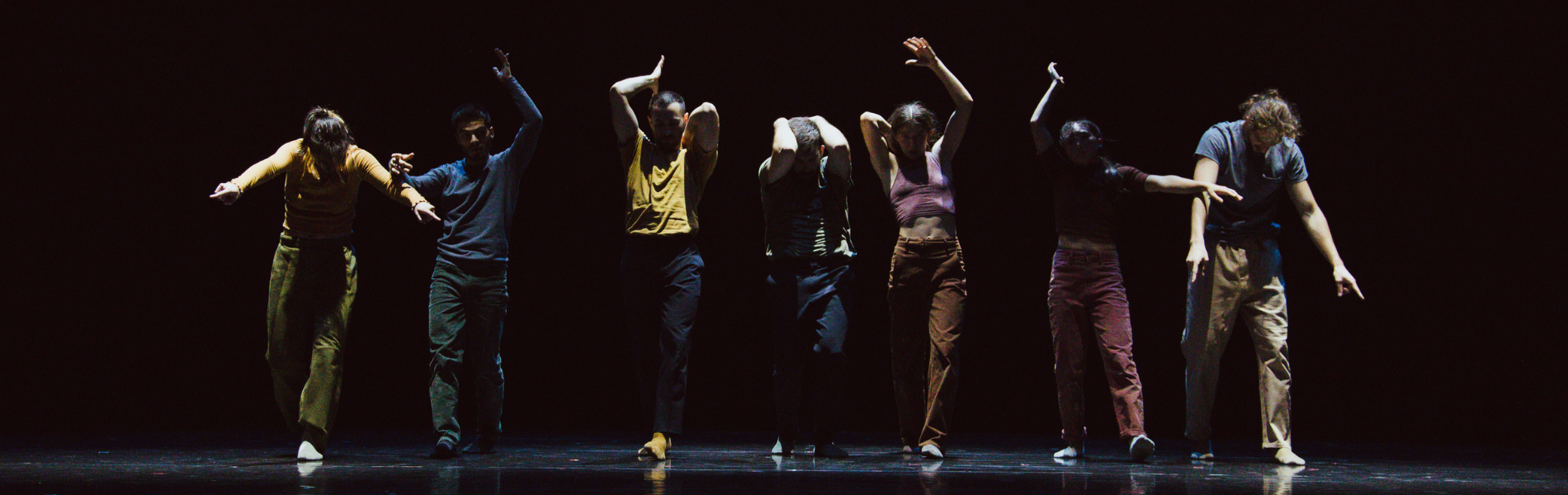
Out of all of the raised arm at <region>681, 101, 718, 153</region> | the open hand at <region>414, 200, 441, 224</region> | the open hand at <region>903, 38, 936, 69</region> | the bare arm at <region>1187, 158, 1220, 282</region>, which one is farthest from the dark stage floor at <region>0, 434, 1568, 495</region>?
the open hand at <region>903, 38, 936, 69</region>

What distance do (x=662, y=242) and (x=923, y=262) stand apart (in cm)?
78

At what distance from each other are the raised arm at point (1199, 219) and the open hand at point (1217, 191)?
3 centimetres

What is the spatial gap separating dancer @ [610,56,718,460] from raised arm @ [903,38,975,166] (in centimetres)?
66

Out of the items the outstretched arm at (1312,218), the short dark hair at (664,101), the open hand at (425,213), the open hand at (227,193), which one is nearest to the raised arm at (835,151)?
the short dark hair at (664,101)

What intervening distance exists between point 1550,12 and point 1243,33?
1.18 m

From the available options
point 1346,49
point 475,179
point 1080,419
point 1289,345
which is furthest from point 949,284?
point 1346,49

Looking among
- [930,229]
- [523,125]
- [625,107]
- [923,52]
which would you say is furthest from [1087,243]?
[523,125]

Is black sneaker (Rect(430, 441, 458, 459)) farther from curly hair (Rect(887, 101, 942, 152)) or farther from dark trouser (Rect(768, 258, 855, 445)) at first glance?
curly hair (Rect(887, 101, 942, 152))

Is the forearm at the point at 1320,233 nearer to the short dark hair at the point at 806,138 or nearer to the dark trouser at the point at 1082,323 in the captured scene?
the dark trouser at the point at 1082,323

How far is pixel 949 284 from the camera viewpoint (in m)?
3.45

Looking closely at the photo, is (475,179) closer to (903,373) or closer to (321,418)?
(321,418)

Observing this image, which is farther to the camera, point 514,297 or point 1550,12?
point 514,297

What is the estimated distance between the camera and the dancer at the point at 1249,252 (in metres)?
Result: 3.39

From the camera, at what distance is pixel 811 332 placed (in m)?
3.49
